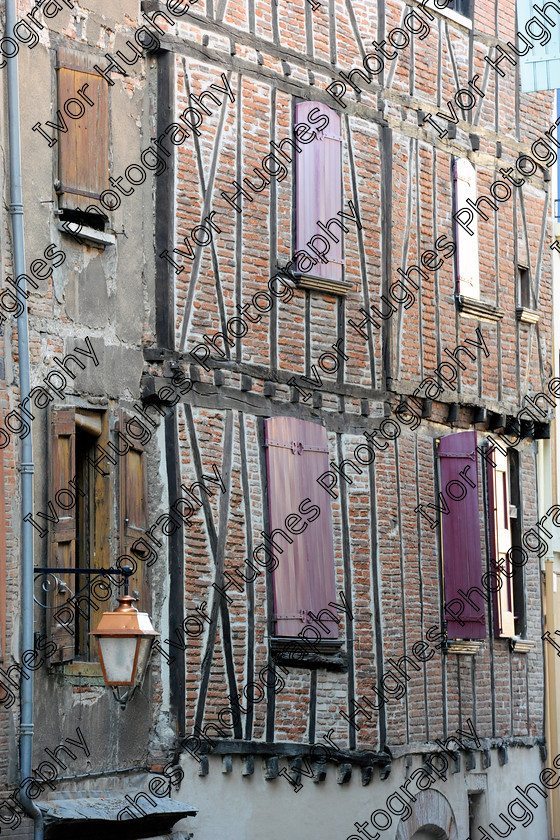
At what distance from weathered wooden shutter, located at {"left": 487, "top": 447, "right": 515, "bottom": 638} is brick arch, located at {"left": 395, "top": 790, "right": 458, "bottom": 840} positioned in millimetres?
1796

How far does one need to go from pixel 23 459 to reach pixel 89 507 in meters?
1.10

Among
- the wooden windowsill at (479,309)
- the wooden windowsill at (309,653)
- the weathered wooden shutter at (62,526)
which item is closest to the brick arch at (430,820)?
the wooden windowsill at (309,653)

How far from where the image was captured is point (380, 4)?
16812 millimetres

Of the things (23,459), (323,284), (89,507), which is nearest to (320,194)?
(323,284)

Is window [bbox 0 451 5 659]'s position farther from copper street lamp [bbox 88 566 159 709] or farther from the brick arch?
the brick arch

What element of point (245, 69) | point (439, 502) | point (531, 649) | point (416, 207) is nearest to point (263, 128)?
point (245, 69)

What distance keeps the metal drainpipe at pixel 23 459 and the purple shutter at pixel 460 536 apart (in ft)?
17.4

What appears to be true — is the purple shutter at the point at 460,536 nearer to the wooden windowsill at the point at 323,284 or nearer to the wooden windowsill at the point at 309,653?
the wooden windowsill at the point at 309,653

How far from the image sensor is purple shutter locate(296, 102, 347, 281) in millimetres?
15617

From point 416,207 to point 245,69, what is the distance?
253cm

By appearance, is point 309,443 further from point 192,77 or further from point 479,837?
point 479,837

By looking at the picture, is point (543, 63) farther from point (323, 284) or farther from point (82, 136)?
point (82, 136)

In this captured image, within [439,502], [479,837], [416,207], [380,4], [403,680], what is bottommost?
[479,837]

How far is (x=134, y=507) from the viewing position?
13.7 m
